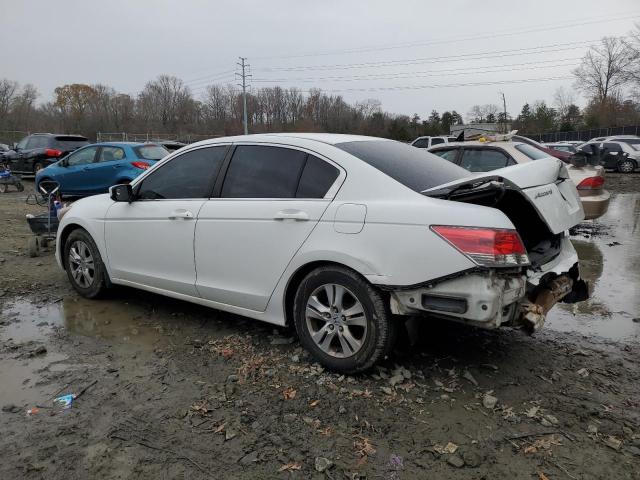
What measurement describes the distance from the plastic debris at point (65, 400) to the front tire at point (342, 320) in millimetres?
1548

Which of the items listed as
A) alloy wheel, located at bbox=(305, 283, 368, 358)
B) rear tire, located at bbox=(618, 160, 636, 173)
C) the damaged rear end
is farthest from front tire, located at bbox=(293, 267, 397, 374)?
rear tire, located at bbox=(618, 160, 636, 173)

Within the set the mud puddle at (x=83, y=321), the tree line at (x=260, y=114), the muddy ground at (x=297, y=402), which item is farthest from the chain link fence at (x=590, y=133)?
the mud puddle at (x=83, y=321)

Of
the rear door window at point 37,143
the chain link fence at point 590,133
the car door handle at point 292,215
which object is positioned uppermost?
the chain link fence at point 590,133

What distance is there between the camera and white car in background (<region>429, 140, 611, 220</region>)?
7.95 metres

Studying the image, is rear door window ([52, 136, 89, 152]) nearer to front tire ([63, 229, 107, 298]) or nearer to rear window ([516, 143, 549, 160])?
front tire ([63, 229, 107, 298])

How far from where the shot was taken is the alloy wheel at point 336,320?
3314 mm

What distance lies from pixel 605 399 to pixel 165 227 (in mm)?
3537

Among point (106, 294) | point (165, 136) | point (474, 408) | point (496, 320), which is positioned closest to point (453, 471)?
point (474, 408)

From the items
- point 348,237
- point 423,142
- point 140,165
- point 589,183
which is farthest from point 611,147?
point 348,237

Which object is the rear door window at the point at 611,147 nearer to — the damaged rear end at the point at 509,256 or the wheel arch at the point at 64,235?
the damaged rear end at the point at 509,256

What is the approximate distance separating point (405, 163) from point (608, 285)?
11.6ft

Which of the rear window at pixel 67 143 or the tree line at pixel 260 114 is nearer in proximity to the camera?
the rear window at pixel 67 143

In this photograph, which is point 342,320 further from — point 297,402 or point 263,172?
point 263,172

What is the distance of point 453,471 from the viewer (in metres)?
2.53
